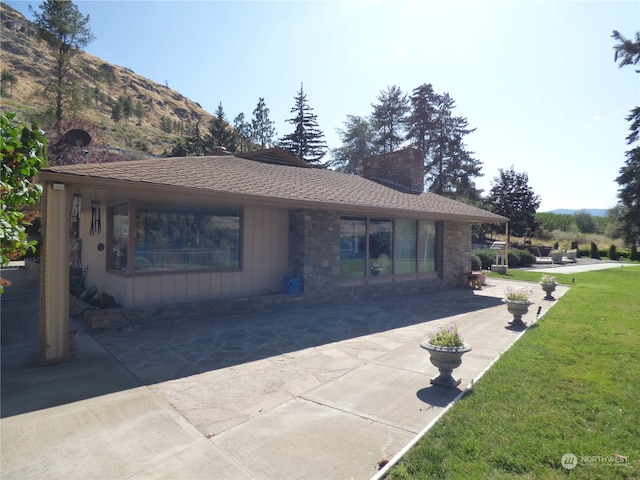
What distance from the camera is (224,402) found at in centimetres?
388

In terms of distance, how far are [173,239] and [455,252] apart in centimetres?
1020

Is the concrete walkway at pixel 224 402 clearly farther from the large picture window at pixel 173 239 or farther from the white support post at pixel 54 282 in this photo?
the large picture window at pixel 173 239

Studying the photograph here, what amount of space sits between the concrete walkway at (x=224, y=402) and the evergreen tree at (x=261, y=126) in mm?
42347

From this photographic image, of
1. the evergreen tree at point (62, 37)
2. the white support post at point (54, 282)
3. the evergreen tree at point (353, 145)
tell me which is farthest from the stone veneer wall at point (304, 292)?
the evergreen tree at point (353, 145)

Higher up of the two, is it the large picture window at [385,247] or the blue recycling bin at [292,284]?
the large picture window at [385,247]

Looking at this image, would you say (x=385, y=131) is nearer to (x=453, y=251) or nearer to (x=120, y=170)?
(x=453, y=251)

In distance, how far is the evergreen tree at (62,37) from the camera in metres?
21.7

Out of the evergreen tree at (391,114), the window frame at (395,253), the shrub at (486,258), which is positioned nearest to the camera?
the window frame at (395,253)

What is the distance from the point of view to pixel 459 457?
286 cm

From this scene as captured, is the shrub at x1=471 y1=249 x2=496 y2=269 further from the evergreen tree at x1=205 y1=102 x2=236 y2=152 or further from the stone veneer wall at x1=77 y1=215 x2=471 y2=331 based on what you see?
the evergreen tree at x1=205 y1=102 x2=236 y2=152

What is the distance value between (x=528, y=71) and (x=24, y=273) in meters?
19.0

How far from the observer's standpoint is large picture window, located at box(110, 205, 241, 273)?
286 inches

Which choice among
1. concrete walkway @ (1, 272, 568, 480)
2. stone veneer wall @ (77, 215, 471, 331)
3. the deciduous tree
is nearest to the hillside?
stone veneer wall @ (77, 215, 471, 331)

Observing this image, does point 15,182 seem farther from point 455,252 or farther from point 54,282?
point 455,252
